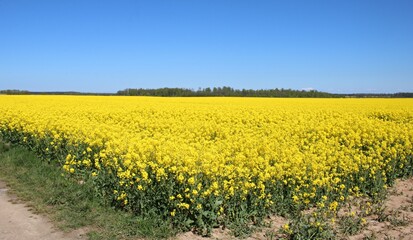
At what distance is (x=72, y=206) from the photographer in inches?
268

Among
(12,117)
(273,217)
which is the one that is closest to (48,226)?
(273,217)

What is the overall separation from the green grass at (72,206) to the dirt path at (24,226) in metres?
0.16

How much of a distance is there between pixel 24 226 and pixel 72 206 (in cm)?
96

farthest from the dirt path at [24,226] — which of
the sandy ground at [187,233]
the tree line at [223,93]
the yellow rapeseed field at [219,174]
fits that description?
the tree line at [223,93]

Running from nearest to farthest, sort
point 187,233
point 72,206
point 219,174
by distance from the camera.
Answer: point 187,233
point 219,174
point 72,206

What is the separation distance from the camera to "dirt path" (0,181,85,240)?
5598 millimetres

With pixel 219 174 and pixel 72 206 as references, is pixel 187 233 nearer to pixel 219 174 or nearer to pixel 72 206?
pixel 219 174

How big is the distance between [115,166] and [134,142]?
4.28ft

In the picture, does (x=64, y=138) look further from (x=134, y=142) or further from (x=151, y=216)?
(x=151, y=216)

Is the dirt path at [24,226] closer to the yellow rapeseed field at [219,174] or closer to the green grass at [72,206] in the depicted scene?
the green grass at [72,206]

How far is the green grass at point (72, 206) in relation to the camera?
18.9 ft

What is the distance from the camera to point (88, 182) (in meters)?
7.87

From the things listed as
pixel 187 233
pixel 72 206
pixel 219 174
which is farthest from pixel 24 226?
pixel 219 174

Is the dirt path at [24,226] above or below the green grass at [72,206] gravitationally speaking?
below
